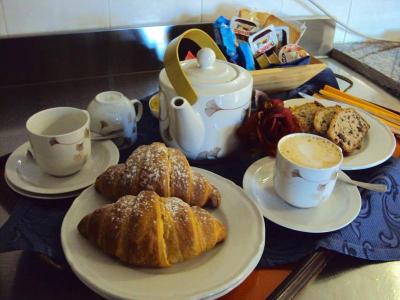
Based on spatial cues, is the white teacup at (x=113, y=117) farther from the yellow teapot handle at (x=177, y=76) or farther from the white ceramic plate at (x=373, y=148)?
the white ceramic plate at (x=373, y=148)

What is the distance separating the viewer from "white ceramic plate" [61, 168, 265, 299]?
470 mm

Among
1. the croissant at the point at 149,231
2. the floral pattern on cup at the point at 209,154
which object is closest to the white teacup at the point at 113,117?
the floral pattern on cup at the point at 209,154

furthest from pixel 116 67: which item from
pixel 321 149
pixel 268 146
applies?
pixel 321 149

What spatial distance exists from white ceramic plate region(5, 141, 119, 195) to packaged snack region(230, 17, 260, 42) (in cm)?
47

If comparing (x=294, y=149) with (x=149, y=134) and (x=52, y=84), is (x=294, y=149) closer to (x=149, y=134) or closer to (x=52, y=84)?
(x=149, y=134)

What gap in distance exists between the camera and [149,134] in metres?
0.83

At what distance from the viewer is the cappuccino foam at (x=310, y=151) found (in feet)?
2.00

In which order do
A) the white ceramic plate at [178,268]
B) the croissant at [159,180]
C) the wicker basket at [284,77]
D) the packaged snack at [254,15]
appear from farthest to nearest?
the packaged snack at [254,15], the wicker basket at [284,77], the croissant at [159,180], the white ceramic plate at [178,268]

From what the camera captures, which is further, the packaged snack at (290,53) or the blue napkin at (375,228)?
the packaged snack at (290,53)

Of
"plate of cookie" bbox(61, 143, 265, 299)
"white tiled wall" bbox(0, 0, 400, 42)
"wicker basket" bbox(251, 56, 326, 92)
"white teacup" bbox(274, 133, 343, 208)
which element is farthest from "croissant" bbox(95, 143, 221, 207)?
"white tiled wall" bbox(0, 0, 400, 42)

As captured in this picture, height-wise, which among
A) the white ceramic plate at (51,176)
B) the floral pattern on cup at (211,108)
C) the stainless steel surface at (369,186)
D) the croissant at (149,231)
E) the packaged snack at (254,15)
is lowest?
the white ceramic plate at (51,176)

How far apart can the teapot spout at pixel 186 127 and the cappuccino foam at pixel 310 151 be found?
A: 132mm

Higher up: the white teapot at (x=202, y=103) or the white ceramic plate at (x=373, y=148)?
the white teapot at (x=202, y=103)

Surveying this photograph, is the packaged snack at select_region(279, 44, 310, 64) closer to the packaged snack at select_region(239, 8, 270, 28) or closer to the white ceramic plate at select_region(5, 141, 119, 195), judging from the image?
the packaged snack at select_region(239, 8, 270, 28)
